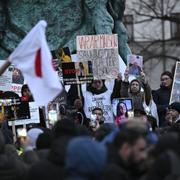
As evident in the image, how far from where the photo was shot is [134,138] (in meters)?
5.85

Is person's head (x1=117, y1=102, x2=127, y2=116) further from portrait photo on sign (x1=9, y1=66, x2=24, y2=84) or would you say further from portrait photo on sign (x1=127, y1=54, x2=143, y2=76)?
portrait photo on sign (x1=9, y1=66, x2=24, y2=84)

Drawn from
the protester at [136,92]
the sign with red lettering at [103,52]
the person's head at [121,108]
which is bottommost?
the person's head at [121,108]

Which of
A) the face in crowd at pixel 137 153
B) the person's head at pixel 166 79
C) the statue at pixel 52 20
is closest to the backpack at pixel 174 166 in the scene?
the face in crowd at pixel 137 153

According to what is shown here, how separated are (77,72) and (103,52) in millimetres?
709

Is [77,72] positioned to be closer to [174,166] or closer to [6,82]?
[6,82]

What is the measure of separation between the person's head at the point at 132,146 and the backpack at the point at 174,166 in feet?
0.82

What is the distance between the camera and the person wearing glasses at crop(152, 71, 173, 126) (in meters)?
12.1

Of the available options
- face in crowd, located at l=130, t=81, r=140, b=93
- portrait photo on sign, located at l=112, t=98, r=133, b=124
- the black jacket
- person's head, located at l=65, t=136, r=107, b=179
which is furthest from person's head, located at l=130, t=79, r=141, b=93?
person's head, located at l=65, t=136, r=107, b=179

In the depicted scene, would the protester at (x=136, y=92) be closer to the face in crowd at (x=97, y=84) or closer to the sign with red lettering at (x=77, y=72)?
the face in crowd at (x=97, y=84)

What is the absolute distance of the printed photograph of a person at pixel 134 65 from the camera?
1241cm

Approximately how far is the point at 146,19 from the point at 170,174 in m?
37.3

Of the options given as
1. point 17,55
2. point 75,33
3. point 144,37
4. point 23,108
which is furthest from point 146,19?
point 17,55

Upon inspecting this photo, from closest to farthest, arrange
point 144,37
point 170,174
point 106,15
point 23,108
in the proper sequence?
point 170,174, point 23,108, point 106,15, point 144,37

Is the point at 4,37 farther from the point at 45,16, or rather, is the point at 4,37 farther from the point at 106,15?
the point at 106,15
